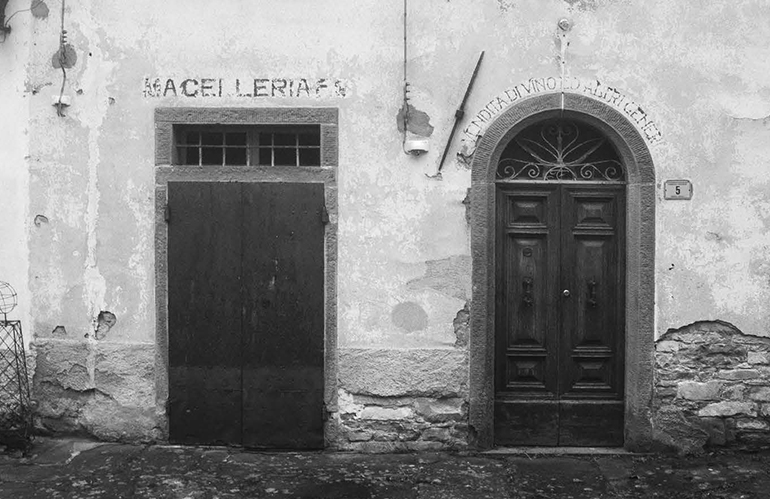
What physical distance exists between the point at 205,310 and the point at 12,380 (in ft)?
5.22

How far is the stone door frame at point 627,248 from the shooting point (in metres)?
6.05

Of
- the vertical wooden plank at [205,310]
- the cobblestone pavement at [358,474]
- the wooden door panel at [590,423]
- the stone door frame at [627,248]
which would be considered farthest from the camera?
the wooden door panel at [590,423]

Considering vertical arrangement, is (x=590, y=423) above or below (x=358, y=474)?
above

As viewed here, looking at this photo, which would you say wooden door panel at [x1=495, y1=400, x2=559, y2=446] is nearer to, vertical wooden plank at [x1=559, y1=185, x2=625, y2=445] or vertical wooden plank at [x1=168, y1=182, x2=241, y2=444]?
vertical wooden plank at [x1=559, y1=185, x2=625, y2=445]

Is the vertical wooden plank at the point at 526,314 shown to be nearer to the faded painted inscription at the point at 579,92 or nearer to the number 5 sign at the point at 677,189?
the faded painted inscription at the point at 579,92

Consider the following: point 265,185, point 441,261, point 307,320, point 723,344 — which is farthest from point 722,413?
point 265,185

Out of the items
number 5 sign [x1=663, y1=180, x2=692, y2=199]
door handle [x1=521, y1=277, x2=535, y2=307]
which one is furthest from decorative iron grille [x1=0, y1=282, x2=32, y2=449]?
number 5 sign [x1=663, y1=180, x2=692, y2=199]

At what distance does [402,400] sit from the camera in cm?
614

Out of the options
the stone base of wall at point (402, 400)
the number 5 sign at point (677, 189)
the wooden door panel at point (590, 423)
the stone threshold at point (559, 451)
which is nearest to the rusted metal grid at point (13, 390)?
the stone base of wall at point (402, 400)

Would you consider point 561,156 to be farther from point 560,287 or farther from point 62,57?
point 62,57

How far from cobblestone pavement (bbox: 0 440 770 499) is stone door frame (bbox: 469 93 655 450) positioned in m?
0.40

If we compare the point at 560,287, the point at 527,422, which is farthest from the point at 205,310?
the point at 560,287

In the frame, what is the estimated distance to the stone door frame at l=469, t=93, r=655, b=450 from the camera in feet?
19.8

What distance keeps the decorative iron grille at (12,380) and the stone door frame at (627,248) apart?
339 centimetres
